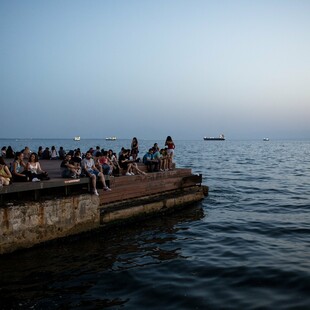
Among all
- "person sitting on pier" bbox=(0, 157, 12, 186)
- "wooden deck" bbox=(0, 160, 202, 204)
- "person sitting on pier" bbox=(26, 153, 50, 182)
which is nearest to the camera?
"person sitting on pier" bbox=(0, 157, 12, 186)

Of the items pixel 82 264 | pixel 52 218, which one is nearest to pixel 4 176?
pixel 52 218

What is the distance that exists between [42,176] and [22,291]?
15.2 ft

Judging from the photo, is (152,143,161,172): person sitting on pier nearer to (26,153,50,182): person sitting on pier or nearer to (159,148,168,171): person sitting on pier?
(159,148,168,171): person sitting on pier

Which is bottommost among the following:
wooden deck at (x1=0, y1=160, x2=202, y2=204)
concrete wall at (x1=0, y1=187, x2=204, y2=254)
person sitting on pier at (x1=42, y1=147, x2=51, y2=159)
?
concrete wall at (x1=0, y1=187, x2=204, y2=254)

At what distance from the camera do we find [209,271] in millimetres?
8336

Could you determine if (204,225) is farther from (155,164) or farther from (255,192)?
(255,192)

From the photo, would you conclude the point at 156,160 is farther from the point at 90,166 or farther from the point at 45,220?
the point at 45,220

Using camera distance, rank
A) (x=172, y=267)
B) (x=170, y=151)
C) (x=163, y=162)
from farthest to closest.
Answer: (x=170, y=151)
(x=163, y=162)
(x=172, y=267)

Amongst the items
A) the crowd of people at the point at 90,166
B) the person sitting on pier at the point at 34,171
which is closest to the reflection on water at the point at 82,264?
the crowd of people at the point at 90,166

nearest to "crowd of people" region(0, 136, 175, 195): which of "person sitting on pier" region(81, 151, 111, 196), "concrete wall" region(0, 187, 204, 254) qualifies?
"person sitting on pier" region(81, 151, 111, 196)

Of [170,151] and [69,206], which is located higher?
[170,151]

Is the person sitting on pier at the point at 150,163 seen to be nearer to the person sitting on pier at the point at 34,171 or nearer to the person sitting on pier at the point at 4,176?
the person sitting on pier at the point at 34,171

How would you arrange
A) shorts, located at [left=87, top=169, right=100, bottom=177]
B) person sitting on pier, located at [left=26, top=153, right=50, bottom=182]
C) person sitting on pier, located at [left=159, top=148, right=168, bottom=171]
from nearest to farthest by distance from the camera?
person sitting on pier, located at [left=26, top=153, right=50, bottom=182]
shorts, located at [left=87, top=169, right=100, bottom=177]
person sitting on pier, located at [left=159, top=148, right=168, bottom=171]

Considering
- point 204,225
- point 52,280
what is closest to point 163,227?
point 204,225
